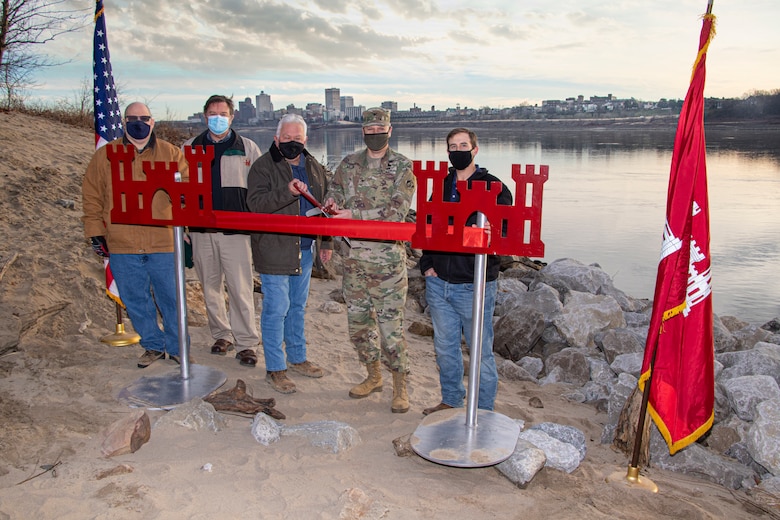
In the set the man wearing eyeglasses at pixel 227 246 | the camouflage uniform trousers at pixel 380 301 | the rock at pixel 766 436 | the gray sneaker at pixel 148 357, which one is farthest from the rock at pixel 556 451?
the gray sneaker at pixel 148 357

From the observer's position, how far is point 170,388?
433 centimetres

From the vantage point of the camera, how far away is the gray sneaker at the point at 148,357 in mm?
4809

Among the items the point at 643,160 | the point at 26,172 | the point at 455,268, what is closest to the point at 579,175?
the point at 643,160

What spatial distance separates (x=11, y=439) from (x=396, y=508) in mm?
2231

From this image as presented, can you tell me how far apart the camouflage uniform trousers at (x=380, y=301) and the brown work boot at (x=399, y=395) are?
0.06m

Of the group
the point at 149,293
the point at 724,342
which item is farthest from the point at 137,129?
the point at 724,342

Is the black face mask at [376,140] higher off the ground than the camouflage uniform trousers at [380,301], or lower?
higher

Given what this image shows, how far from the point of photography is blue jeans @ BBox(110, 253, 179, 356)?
475 centimetres

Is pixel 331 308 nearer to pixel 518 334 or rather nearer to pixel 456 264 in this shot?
pixel 518 334

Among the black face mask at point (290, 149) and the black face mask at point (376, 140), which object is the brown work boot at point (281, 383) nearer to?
the black face mask at point (290, 149)

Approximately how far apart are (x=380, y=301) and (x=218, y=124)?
1988 mm

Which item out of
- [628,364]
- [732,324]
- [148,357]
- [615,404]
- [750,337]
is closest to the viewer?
[615,404]

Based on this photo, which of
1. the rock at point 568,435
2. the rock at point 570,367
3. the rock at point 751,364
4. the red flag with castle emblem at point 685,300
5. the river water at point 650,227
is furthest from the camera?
the river water at point 650,227

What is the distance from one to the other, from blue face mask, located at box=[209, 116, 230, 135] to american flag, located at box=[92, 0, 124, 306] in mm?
1814
